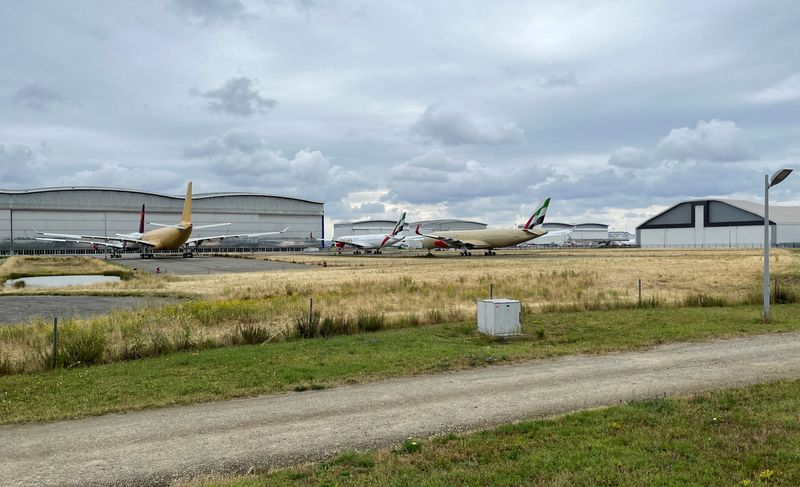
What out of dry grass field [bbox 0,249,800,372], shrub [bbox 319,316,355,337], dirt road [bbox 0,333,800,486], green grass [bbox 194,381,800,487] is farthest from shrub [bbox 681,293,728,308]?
green grass [bbox 194,381,800,487]

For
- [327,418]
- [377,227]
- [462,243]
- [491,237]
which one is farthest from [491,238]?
[377,227]

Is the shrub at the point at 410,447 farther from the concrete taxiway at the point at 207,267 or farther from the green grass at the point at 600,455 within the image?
the concrete taxiway at the point at 207,267

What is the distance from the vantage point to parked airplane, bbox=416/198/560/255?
82.4 meters

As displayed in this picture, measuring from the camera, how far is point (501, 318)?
1595 centimetres

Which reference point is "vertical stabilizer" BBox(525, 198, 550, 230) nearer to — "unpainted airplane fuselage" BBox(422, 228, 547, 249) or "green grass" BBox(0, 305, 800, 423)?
"unpainted airplane fuselage" BBox(422, 228, 547, 249)

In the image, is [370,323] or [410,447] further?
[370,323]

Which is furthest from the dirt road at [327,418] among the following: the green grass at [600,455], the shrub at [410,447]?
the green grass at [600,455]

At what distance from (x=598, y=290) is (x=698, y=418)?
23.0 meters

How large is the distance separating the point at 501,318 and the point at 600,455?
30.8 ft

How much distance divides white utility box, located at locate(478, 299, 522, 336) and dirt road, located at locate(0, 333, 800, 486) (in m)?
3.50

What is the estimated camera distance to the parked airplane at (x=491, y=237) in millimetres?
82438

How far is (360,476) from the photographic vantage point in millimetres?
6258

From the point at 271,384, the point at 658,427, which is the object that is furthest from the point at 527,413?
the point at 271,384

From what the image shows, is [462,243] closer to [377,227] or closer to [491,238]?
[491,238]
